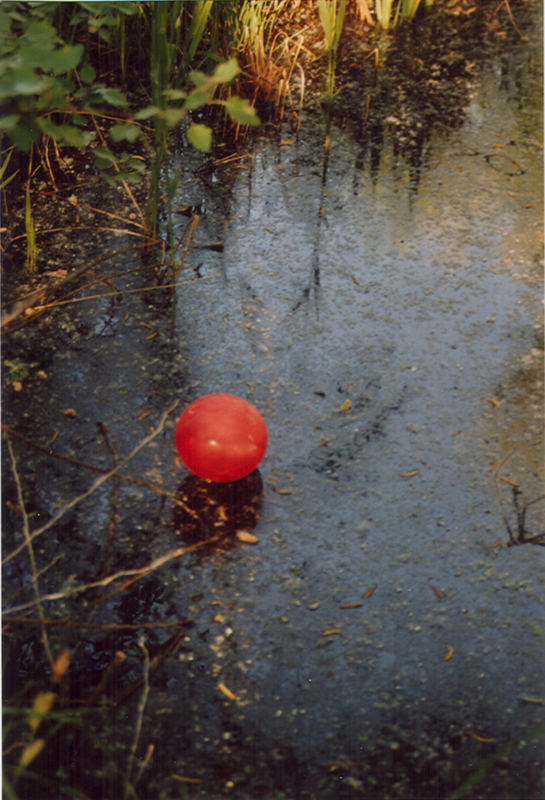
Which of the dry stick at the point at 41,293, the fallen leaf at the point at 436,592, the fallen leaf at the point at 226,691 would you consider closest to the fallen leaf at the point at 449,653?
the fallen leaf at the point at 436,592

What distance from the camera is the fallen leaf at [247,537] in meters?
2.21

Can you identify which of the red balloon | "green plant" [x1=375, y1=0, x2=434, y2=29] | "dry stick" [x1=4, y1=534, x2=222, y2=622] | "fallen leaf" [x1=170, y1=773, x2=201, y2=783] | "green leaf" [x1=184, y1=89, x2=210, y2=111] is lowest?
"fallen leaf" [x1=170, y1=773, x2=201, y2=783]

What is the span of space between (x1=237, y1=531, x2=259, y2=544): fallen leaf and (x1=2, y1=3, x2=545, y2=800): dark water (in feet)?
0.07

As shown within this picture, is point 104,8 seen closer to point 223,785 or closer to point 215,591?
point 215,591

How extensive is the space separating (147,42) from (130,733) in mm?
3161

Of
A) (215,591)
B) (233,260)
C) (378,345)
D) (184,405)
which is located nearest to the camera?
(215,591)

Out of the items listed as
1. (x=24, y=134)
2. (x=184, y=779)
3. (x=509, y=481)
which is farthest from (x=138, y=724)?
(x=24, y=134)

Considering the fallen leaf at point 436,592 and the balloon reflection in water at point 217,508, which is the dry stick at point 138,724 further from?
the fallen leaf at point 436,592

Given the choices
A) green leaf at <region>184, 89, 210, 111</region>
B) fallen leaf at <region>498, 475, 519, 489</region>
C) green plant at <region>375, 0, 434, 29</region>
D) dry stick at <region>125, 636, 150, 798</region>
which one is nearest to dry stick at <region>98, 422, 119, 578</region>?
dry stick at <region>125, 636, 150, 798</region>

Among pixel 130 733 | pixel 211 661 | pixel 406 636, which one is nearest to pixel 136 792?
pixel 130 733

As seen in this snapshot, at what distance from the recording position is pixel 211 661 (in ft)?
6.34

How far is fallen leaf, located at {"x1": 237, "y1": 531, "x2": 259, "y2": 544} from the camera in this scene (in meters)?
2.21

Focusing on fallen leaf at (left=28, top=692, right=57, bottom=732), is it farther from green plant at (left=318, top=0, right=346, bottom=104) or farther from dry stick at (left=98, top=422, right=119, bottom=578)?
green plant at (left=318, top=0, right=346, bottom=104)

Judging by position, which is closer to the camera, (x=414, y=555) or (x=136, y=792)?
(x=136, y=792)
